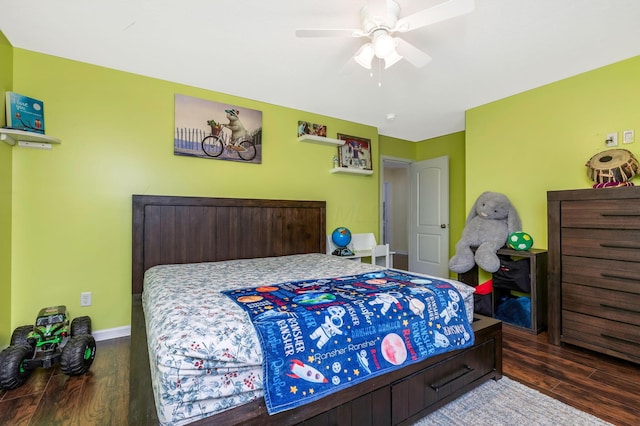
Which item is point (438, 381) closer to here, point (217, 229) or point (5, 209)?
point (217, 229)

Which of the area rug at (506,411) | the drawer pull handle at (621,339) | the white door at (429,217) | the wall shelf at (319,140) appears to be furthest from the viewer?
the white door at (429,217)

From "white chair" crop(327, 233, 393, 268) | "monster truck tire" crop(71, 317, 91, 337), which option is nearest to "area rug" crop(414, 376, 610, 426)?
"white chair" crop(327, 233, 393, 268)

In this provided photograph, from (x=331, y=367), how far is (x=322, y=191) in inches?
113

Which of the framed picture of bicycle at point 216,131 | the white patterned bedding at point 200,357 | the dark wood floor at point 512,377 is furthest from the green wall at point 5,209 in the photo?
the white patterned bedding at point 200,357

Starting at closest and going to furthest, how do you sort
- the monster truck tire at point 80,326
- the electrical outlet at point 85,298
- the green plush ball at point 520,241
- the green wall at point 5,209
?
the green wall at point 5,209, the monster truck tire at point 80,326, the electrical outlet at point 85,298, the green plush ball at point 520,241

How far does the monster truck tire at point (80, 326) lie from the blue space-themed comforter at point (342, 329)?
5.46 feet

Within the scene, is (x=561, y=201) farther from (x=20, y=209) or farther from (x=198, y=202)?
(x=20, y=209)

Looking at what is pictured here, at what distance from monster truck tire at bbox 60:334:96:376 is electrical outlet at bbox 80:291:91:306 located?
0.62 metres

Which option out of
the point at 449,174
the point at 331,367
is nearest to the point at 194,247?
the point at 331,367

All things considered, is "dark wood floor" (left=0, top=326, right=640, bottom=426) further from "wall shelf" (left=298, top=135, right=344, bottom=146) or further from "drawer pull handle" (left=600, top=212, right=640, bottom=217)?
"wall shelf" (left=298, top=135, right=344, bottom=146)

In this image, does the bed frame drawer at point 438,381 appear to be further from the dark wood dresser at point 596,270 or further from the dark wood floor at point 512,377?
the dark wood dresser at point 596,270

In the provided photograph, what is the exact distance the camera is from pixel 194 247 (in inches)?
116

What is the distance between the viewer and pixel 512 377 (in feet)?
6.72

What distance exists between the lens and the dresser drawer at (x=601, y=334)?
83.7 inches
